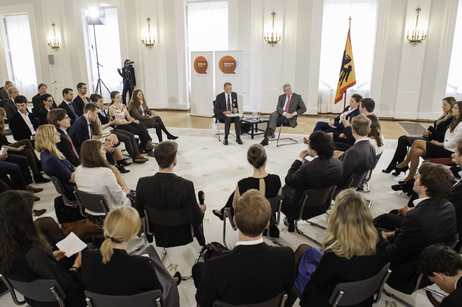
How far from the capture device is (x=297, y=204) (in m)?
3.22

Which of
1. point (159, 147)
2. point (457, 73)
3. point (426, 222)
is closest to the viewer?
point (426, 222)

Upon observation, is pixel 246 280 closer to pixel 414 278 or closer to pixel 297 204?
pixel 414 278

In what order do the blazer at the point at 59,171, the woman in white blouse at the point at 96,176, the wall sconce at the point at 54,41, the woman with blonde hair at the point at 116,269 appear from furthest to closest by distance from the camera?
the wall sconce at the point at 54,41 < the blazer at the point at 59,171 < the woman in white blouse at the point at 96,176 < the woman with blonde hair at the point at 116,269

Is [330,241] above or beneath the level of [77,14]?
beneath

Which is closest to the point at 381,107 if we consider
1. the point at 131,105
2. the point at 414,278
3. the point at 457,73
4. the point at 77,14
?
the point at 457,73

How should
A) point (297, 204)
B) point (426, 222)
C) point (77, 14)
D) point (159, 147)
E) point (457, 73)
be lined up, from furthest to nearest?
point (77, 14)
point (457, 73)
point (297, 204)
point (159, 147)
point (426, 222)

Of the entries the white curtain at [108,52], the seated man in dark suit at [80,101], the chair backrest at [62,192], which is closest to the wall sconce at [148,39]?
the white curtain at [108,52]

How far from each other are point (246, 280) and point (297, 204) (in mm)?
1759

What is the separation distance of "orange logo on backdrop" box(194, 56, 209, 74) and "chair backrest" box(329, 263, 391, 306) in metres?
8.82

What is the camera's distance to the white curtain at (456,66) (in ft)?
28.5

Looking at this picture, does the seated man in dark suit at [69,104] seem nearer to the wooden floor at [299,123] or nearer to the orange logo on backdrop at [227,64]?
the wooden floor at [299,123]

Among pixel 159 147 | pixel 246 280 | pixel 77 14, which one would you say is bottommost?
pixel 246 280

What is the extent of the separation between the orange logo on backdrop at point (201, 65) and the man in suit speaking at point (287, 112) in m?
3.51

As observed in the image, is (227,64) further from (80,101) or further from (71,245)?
(71,245)
